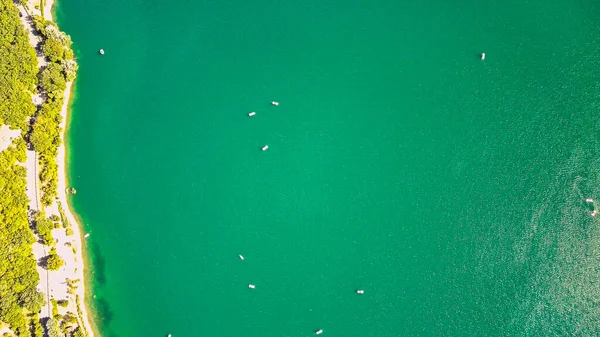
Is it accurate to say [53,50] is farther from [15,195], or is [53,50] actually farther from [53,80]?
[15,195]

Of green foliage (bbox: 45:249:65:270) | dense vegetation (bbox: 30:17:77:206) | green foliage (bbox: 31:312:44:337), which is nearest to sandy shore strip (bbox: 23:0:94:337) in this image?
dense vegetation (bbox: 30:17:77:206)

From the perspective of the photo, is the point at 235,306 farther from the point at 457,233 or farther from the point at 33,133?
the point at 33,133

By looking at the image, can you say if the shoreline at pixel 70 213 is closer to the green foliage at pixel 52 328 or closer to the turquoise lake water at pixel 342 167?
the turquoise lake water at pixel 342 167

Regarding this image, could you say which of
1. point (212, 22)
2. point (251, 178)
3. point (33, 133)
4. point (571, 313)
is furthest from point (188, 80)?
point (571, 313)

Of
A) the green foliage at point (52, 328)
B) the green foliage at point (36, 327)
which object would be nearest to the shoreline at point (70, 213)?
the green foliage at point (52, 328)

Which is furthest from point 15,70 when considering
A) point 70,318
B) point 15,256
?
point 70,318

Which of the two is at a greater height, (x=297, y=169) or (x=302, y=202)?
(x=297, y=169)
